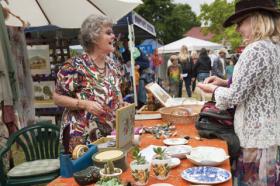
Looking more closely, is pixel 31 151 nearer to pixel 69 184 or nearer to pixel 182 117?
pixel 182 117

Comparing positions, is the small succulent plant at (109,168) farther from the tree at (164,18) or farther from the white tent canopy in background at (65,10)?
the tree at (164,18)

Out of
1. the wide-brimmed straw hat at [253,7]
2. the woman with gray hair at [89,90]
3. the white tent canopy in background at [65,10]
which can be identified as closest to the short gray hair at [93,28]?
the woman with gray hair at [89,90]

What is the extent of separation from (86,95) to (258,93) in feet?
4.01

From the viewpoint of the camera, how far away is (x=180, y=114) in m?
2.97

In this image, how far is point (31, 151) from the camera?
339 centimetres

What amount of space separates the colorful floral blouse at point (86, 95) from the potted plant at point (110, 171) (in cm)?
101

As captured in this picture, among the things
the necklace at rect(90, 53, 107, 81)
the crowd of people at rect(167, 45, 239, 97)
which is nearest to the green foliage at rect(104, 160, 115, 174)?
the necklace at rect(90, 53, 107, 81)

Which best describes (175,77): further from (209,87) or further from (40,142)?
(209,87)

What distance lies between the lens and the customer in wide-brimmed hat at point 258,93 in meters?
2.04

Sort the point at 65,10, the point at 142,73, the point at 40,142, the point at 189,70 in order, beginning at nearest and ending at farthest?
the point at 40,142 < the point at 65,10 < the point at 142,73 < the point at 189,70

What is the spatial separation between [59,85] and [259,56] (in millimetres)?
→ 1464

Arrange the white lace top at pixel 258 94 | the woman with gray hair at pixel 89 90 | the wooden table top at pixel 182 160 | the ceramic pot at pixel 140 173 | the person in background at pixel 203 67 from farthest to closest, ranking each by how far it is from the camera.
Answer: the person in background at pixel 203 67, the woman with gray hair at pixel 89 90, the white lace top at pixel 258 94, the wooden table top at pixel 182 160, the ceramic pot at pixel 140 173

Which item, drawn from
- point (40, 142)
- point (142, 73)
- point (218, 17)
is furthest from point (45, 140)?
point (218, 17)

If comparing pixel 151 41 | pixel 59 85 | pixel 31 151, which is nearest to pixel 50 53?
pixel 31 151
